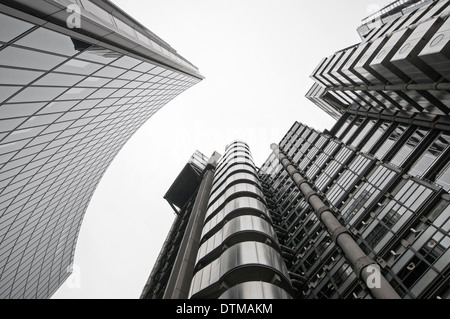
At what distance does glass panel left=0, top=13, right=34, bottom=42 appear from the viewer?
10.1 metres

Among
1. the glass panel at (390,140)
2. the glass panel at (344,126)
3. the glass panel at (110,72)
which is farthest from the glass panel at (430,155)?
the glass panel at (110,72)

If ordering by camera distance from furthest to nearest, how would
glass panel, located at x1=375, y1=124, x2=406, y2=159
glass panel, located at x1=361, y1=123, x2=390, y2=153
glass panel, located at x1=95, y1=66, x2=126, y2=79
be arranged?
1. glass panel, located at x1=361, y1=123, x2=390, y2=153
2. glass panel, located at x1=375, y1=124, x2=406, y2=159
3. glass panel, located at x1=95, y1=66, x2=126, y2=79

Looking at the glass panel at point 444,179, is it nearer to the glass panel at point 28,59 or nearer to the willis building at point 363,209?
the willis building at point 363,209

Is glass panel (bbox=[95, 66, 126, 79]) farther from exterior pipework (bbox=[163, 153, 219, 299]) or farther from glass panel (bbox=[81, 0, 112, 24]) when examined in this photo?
exterior pipework (bbox=[163, 153, 219, 299])

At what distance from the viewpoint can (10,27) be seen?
1052cm

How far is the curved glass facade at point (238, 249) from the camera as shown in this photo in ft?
59.0

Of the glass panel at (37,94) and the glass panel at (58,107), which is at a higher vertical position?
the glass panel at (37,94)

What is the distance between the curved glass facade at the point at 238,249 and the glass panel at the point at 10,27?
653 inches

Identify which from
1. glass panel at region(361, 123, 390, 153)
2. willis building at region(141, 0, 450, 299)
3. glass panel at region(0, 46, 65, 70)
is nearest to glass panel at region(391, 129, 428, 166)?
willis building at region(141, 0, 450, 299)

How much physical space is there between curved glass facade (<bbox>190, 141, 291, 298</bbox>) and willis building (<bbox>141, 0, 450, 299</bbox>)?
3.9 inches

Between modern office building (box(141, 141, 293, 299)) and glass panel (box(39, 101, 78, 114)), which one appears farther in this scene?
glass panel (box(39, 101, 78, 114))

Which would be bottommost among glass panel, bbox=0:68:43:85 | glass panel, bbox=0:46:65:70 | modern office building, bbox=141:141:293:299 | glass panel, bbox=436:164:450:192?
modern office building, bbox=141:141:293:299

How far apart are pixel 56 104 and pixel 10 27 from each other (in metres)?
8.73

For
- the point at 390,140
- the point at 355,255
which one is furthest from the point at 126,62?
the point at 390,140
